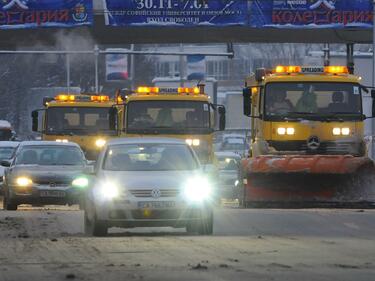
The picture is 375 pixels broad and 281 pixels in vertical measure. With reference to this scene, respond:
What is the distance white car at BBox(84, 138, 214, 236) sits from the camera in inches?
612

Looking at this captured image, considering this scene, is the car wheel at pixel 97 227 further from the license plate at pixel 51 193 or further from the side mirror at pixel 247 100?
the side mirror at pixel 247 100

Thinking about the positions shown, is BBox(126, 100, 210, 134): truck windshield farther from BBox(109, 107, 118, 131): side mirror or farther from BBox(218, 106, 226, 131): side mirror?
BBox(109, 107, 118, 131): side mirror

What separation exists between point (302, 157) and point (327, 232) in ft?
19.8

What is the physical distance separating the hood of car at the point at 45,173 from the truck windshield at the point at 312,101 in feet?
14.6

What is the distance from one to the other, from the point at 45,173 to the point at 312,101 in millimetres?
5805

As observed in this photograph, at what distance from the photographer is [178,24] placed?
33250mm

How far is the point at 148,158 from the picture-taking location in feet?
54.0

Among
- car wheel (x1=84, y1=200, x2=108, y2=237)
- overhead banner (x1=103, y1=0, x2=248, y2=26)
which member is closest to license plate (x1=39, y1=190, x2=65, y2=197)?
car wheel (x1=84, y1=200, x2=108, y2=237)

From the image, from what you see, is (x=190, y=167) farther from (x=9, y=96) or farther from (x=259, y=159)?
(x=9, y=96)

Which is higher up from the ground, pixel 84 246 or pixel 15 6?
pixel 15 6

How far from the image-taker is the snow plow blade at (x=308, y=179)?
74.0 feet

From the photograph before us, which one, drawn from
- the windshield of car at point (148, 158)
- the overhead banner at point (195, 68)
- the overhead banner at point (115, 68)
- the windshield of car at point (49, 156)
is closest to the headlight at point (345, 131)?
the windshield of car at point (49, 156)

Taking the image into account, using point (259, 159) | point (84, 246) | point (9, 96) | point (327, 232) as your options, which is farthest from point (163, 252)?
point (9, 96)

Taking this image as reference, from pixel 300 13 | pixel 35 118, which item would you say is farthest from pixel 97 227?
pixel 300 13
